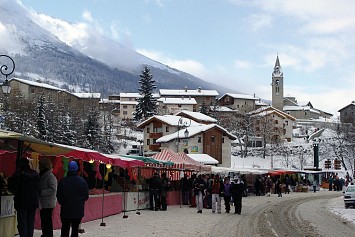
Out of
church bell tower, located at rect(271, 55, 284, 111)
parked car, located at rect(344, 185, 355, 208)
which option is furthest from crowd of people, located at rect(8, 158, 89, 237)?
church bell tower, located at rect(271, 55, 284, 111)

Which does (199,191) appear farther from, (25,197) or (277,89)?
(277,89)

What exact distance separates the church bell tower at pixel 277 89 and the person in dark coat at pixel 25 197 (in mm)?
160328

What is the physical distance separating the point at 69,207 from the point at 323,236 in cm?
885

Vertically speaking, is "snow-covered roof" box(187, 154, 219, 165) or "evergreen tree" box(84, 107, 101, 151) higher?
"evergreen tree" box(84, 107, 101, 151)

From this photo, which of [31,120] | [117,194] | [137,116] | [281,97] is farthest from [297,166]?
[117,194]

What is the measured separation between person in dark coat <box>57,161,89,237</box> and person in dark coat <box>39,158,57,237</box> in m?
1.42

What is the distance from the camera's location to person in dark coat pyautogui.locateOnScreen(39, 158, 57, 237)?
11.6 m

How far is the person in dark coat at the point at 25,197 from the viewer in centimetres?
1084

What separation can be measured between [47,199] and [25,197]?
0.99m

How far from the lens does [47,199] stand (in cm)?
1179

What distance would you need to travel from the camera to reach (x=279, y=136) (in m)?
113

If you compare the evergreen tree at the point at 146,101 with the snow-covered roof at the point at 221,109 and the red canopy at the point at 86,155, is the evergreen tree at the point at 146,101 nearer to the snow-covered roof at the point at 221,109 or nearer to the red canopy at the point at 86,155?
the snow-covered roof at the point at 221,109

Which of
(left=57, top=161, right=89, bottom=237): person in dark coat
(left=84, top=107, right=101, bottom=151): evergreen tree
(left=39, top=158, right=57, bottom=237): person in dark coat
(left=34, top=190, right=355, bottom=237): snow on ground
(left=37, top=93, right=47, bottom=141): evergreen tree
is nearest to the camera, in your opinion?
(left=57, top=161, right=89, bottom=237): person in dark coat

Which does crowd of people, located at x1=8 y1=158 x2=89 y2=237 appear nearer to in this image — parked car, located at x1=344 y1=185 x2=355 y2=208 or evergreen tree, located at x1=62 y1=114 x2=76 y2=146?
parked car, located at x1=344 y1=185 x2=355 y2=208
